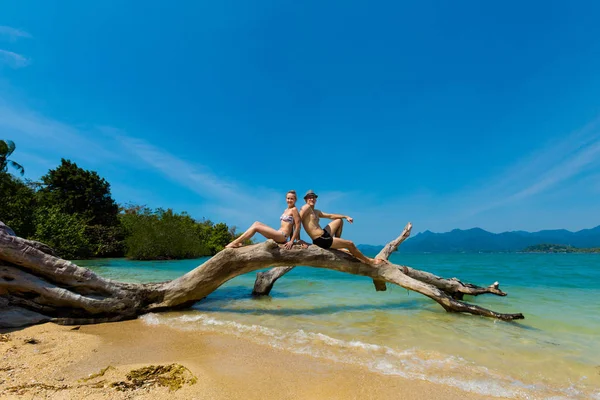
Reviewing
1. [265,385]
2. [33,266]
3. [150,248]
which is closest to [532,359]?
[265,385]

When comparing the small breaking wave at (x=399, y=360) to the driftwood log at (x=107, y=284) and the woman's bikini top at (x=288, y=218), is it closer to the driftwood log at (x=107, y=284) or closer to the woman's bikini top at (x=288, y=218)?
the driftwood log at (x=107, y=284)

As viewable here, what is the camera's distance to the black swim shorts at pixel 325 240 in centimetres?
706

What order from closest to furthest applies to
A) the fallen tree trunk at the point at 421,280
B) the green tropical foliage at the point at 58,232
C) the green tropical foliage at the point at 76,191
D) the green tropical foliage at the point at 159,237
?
the fallen tree trunk at the point at 421,280
the green tropical foliage at the point at 58,232
the green tropical foliage at the point at 76,191
the green tropical foliage at the point at 159,237

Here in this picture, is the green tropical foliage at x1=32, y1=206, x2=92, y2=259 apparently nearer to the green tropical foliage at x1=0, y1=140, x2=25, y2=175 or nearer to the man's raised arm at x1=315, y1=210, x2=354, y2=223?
the green tropical foliage at x1=0, y1=140, x2=25, y2=175

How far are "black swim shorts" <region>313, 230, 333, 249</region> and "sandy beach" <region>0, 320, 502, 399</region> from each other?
3.10 m

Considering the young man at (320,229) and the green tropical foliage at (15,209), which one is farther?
the green tropical foliage at (15,209)

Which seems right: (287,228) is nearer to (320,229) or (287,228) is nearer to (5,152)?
(320,229)

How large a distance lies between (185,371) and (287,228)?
13.7ft

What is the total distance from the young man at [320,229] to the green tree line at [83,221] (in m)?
25.2

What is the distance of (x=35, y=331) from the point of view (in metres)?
4.71

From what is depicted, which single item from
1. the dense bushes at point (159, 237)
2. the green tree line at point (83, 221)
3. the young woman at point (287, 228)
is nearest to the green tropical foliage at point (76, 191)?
the green tree line at point (83, 221)

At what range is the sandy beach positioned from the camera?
2773mm

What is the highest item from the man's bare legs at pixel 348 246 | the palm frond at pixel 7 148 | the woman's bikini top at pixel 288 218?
the palm frond at pixel 7 148

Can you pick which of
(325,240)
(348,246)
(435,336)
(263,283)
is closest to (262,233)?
(325,240)
